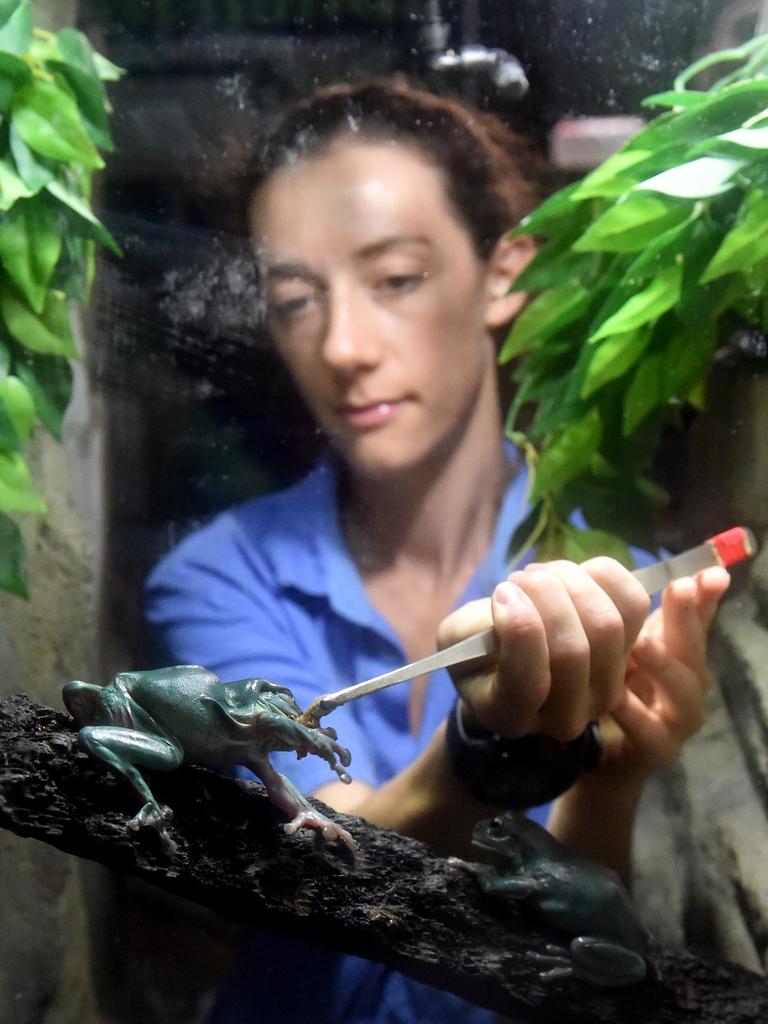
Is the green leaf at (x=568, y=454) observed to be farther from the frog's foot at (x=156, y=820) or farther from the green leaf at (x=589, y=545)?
the frog's foot at (x=156, y=820)

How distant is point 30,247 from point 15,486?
0.75 feet

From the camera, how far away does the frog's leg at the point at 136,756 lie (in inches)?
23.4

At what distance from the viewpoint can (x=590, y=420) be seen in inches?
37.7

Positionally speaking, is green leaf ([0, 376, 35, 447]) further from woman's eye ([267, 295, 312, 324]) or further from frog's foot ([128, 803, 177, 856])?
frog's foot ([128, 803, 177, 856])

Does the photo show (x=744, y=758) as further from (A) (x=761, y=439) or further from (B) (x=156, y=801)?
(B) (x=156, y=801)

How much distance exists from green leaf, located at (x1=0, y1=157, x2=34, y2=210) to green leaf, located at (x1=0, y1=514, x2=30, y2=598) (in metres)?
0.30

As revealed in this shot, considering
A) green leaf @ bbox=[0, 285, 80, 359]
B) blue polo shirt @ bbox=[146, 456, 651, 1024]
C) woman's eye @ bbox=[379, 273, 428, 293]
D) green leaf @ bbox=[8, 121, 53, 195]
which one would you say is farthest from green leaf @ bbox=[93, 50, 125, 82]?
blue polo shirt @ bbox=[146, 456, 651, 1024]

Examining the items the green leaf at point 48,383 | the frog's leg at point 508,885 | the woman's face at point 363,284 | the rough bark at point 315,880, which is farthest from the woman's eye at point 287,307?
the frog's leg at point 508,885

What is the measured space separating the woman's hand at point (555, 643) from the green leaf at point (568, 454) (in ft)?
0.56

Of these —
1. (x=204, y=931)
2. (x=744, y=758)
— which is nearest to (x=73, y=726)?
(x=204, y=931)

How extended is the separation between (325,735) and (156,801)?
0.12 m

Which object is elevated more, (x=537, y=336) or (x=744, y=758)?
(x=537, y=336)

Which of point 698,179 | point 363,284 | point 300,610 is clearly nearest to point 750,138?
point 698,179

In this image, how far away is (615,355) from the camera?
0.92 meters
